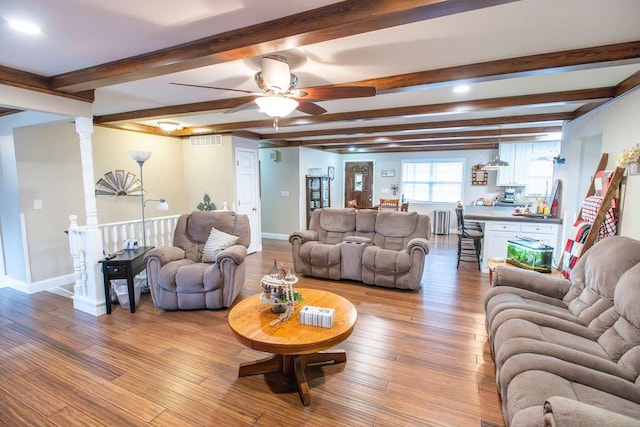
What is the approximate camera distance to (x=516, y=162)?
7227 millimetres

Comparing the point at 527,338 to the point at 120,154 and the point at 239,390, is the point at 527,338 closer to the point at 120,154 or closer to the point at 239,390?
the point at 239,390

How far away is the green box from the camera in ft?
10.1

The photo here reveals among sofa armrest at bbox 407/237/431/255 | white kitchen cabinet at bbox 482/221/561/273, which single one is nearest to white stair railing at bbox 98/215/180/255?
sofa armrest at bbox 407/237/431/255

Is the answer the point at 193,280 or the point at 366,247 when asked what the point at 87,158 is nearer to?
the point at 193,280

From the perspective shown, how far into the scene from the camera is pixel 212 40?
2080 mm

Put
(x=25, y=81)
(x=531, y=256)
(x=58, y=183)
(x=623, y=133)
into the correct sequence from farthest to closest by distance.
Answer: (x=58, y=183), (x=531, y=256), (x=623, y=133), (x=25, y=81)

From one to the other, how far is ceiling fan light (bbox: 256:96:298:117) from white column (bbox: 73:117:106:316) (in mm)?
2320

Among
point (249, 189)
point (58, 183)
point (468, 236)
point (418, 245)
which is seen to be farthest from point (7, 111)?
point (468, 236)

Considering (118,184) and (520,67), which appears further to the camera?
(118,184)

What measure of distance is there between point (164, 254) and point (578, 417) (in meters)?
3.64

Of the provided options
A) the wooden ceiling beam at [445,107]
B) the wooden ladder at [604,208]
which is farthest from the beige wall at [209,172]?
the wooden ladder at [604,208]

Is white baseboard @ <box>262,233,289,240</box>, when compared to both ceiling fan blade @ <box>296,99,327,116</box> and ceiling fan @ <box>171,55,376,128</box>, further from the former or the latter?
ceiling fan @ <box>171,55,376,128</box>

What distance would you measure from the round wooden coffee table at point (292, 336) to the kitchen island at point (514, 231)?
3.08 meters

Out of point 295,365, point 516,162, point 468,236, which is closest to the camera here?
point 295,365
